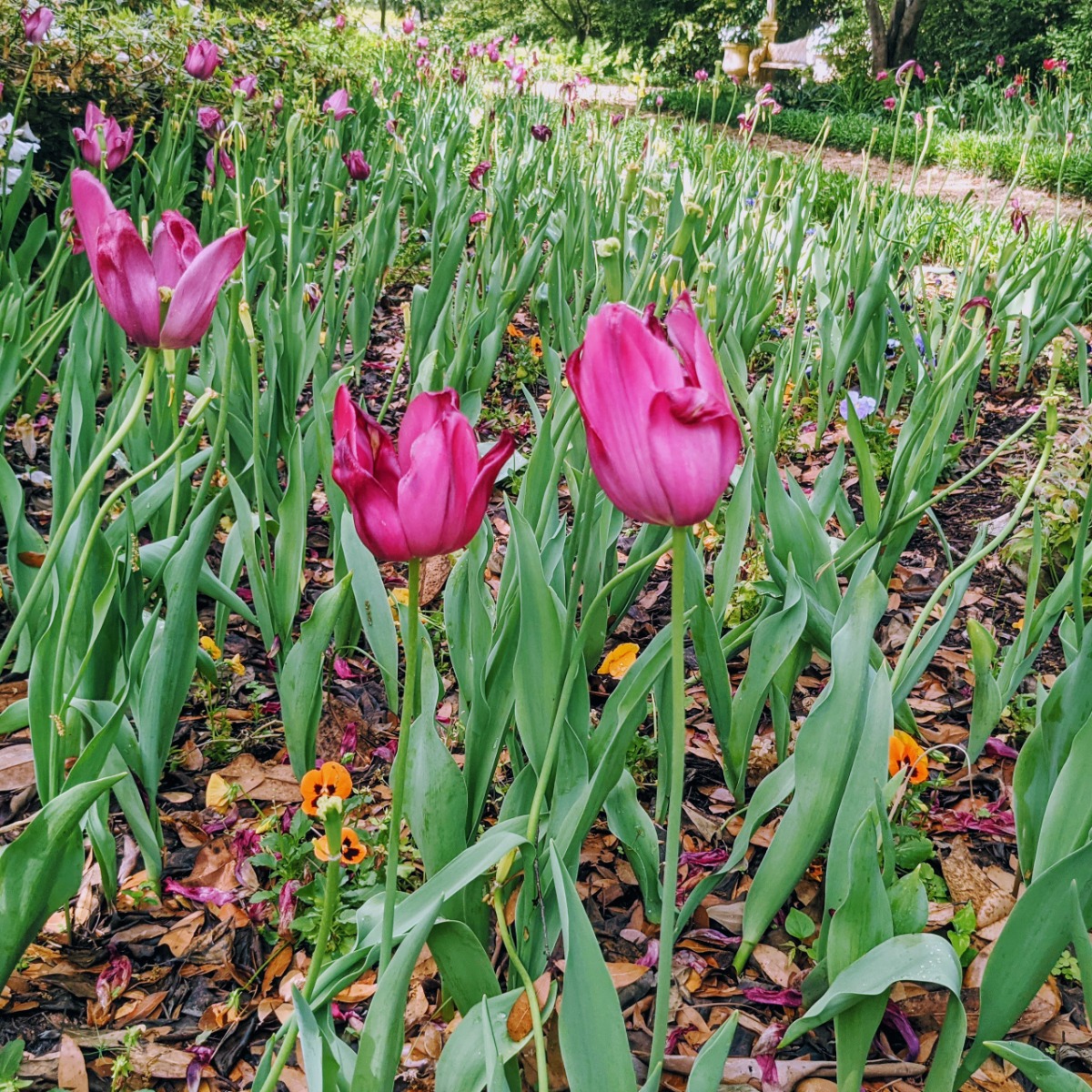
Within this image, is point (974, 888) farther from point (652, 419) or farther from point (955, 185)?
point (955, 185)

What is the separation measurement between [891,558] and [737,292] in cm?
102

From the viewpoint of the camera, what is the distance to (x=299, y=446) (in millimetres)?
1469

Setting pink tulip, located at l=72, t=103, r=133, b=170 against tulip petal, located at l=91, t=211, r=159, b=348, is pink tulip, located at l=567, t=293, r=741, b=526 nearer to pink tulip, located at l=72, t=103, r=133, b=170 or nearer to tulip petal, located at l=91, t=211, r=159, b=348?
tulip petal, located at l=91, t=211, r=159, b=348

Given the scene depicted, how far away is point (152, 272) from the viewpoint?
1033 mm

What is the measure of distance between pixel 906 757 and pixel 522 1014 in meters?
0.57

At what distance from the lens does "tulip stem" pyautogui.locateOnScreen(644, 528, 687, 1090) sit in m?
0.65

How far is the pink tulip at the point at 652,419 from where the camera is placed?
0.63 m

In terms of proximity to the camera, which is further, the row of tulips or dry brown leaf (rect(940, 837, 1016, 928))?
dry brown leaf (rect(940, 837, 1016, 928))

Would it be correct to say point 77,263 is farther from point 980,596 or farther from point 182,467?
point 980,596

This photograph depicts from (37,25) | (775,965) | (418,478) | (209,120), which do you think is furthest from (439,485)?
(37,25)

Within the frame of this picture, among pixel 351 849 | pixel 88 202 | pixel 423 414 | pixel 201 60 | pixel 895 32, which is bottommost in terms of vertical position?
pixel 351 849

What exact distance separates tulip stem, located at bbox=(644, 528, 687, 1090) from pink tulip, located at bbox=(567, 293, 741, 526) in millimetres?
32

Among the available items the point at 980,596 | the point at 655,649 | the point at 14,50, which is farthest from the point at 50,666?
the point at 14,50

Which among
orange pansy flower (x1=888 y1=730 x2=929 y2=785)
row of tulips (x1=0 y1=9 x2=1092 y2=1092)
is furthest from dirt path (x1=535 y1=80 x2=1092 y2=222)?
orange pansy flower (x1=888 y1=730 x2=929 y2=785)
